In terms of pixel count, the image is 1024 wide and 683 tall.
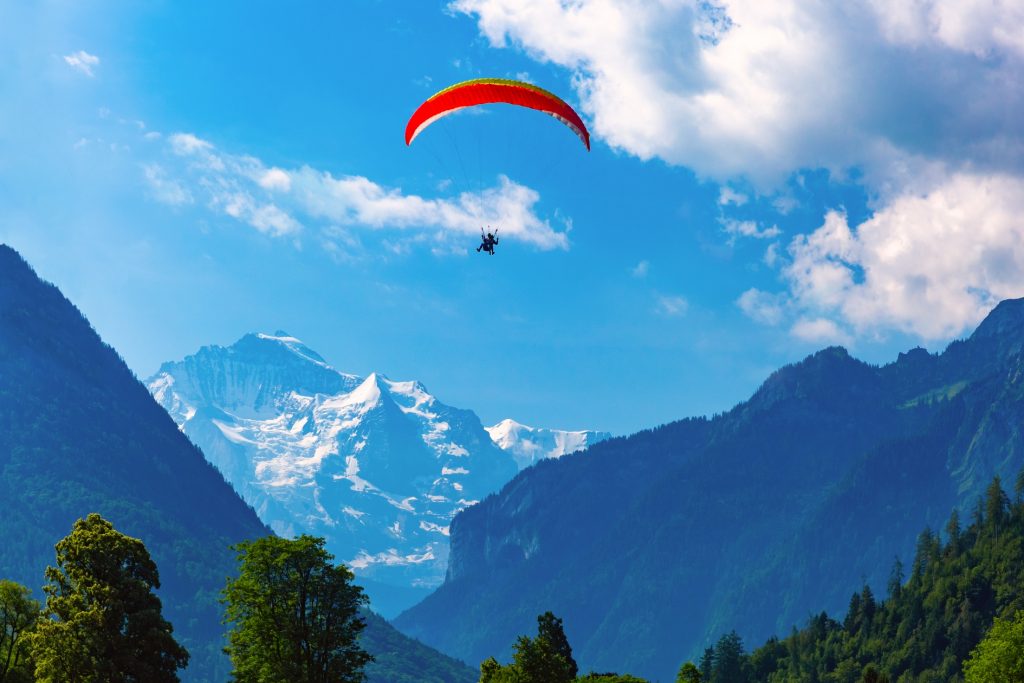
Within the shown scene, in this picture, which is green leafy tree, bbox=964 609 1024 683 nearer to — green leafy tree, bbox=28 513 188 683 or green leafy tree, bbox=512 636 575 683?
green leafy tree, bbox=512 636 575 683

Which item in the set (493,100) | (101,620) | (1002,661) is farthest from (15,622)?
(1002,661)

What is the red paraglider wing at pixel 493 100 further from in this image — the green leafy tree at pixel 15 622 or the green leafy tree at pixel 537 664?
the green leafy tree at pixel 15 622

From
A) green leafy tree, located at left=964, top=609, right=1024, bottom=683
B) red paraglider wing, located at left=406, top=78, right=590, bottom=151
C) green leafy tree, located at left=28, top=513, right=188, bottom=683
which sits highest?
red paraglider wing, located at left=406, top=78, right=590, bottom=151

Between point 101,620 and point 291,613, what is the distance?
12.3m

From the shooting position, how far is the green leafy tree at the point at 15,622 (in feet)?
277

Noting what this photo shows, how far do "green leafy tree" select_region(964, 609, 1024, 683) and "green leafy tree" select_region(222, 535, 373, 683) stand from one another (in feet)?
176

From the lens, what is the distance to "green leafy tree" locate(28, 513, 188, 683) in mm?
74625

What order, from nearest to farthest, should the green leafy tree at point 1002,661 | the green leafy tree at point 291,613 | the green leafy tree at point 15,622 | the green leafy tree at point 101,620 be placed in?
the green leafy tree at point 101,620
the green leafy tree at point 291,613
the green leafy tree at point 15,622
the green leafy tree at point 1002,661

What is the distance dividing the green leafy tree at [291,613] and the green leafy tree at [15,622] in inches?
512

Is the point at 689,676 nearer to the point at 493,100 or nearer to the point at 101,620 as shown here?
the point at 493,100

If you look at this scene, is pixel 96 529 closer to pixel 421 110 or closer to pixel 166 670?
pixel 166 670

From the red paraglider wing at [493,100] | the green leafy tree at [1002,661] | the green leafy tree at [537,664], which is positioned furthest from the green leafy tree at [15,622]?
the green leafy tree at [1002,661]

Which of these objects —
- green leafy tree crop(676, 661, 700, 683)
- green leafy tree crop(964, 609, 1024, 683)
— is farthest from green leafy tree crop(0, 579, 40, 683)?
green leafy tree crop(964, 609, 1024, 683)

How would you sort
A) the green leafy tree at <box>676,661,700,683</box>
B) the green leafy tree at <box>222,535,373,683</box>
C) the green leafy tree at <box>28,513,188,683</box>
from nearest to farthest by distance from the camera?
the green leafy tree at <box>28,513,188,683</box> → the green leafy tree at <box>222,535,373,683</box> → the green leafy tree at <box>676,661,700,683</box>
